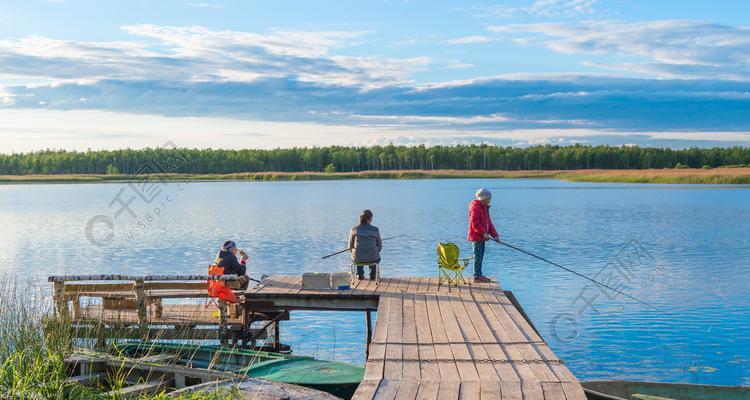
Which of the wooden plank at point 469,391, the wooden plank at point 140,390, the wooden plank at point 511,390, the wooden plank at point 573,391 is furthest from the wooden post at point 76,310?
the wooden plank at point 573,391

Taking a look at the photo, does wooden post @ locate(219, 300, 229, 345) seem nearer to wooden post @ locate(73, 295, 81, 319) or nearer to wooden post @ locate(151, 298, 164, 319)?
wooden post @ locate(151, 298, 164, 319)

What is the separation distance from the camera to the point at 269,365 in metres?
9.53

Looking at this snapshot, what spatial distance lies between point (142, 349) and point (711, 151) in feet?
491

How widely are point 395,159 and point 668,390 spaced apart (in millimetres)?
139322

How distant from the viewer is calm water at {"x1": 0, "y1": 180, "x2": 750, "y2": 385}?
14336 mm

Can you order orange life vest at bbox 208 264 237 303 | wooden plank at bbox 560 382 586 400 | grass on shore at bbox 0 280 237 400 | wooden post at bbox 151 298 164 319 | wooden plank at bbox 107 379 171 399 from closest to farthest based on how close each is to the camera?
wooden plank at bbox 560 382 586 400 < grass on shore at bbox 0 280 237 400 < wooden plank at bbox 107 379 171 399 < orange life vest at bbox 208 264 237 303 < wooden post at bbox 151 298 164 319

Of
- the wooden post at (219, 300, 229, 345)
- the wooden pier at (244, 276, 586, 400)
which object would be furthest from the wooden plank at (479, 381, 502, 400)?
the wooden post at (219, 300, 229, 345)

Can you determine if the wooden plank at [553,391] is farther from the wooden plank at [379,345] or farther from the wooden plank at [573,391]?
the wooden plank at [379,345]

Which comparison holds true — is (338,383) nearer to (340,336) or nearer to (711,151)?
(340,336)

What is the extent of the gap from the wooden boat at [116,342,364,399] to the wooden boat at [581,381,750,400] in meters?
2.68

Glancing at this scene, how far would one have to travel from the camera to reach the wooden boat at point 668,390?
900 centimetres

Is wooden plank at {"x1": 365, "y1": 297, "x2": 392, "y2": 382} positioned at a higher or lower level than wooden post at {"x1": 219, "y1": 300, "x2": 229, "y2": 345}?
higher

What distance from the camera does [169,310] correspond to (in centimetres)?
1287

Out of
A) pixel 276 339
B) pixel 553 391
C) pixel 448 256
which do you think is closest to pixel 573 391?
pixel 553 391
